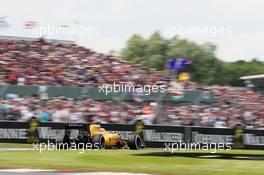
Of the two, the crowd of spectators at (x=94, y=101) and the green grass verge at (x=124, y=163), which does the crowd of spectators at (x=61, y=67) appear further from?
the green grass verge at (x=124, y=163)

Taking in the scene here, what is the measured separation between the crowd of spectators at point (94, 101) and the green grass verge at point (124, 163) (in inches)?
249

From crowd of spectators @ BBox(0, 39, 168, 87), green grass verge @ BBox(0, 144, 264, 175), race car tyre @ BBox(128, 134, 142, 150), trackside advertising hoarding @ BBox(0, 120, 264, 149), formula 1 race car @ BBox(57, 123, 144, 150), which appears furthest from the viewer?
crowd of spectators @ BBox(0, 39, 168, 87)

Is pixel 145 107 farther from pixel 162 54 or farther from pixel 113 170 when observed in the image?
pixel 162 54

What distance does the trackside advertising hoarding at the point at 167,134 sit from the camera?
25141 mm

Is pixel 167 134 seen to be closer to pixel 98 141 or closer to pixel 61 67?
pixel 98 141

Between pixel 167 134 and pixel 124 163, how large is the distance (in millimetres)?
10047

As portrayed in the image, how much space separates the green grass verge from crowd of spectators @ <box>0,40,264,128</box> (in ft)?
20.7

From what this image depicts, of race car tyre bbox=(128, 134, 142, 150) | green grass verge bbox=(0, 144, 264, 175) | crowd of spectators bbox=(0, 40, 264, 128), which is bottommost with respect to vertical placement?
green grass verge bbox=(0, 144, 264, 175)

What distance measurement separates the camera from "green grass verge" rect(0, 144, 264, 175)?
13641 mm

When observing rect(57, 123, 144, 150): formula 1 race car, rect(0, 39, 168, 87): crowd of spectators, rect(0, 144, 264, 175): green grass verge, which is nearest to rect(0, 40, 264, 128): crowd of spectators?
rect(0, 39, 168, 87): crowd of spectators

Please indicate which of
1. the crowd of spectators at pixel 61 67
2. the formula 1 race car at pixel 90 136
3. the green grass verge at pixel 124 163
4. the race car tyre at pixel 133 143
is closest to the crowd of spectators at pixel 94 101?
the crowd of spectators at pixel 61 67

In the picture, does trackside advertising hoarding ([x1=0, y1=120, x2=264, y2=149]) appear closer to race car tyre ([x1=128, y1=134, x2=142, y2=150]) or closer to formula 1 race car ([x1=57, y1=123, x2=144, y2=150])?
race car tyre ([x1=128, y1=134, x2=142, y2=150])

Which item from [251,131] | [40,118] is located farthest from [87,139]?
[251,131]

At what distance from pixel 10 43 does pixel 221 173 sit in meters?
20.1
